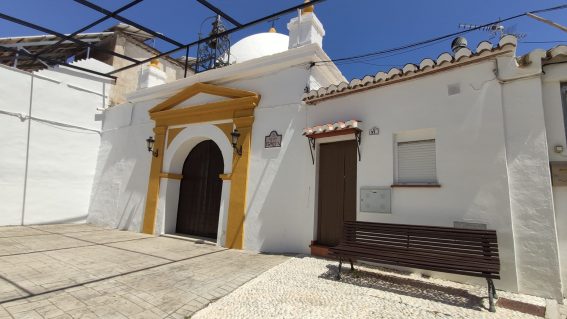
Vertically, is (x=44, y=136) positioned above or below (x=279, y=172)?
above

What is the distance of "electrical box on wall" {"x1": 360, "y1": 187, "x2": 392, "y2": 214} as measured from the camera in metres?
4.99

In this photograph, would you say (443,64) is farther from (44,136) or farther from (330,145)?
(44,136)

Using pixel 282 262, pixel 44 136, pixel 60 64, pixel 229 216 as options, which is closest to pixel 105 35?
pixel 60 64

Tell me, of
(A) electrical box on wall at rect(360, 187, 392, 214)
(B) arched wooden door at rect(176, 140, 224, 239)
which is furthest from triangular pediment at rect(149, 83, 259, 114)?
(A) electrical box on wall at rect(360, 187, 392, 214)

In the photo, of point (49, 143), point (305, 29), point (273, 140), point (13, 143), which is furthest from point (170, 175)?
point (305, 29)

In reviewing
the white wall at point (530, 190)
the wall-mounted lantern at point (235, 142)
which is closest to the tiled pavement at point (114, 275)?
the wall-mounted lantern at point (235, 142)

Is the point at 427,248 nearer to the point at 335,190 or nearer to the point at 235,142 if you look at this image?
the point at 335,190

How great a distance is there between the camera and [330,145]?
603 centimetres

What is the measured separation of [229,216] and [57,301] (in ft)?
12.4

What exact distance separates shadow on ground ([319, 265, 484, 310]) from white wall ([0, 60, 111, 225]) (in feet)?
30.1

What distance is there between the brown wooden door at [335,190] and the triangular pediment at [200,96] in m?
2.33

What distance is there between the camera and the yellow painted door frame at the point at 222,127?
6.73 m

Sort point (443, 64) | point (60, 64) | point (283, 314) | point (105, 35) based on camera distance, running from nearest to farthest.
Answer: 1. point (283, 314)
2. point (443, 64)
3. point (60, 64)
4. point (105, 35)

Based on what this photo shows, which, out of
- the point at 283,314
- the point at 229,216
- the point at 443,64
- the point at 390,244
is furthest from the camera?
the point at 229,216
